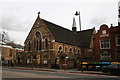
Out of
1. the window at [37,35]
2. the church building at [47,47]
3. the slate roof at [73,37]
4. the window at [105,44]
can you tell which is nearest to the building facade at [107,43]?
the window at [105,44]

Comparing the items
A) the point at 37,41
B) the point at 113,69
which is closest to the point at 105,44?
the point at 113,69

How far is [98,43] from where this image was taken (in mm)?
35781

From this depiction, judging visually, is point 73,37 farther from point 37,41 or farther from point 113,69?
point 113,69

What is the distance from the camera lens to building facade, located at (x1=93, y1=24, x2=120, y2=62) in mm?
32719

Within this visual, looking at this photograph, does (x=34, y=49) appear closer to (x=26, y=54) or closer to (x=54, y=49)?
(x=26, y=54)

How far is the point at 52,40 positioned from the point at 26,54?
1120cm

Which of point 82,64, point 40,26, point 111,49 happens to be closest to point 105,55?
point 111,49

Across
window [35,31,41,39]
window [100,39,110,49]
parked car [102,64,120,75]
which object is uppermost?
window [35,31,41,39]

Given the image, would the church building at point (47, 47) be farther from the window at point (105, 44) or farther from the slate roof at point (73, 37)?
the window at point (105, 44)

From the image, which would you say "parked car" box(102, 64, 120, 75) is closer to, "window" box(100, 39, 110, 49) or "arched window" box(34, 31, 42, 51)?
"window" box(100, 39, 110, 49)

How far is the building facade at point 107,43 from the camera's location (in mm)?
32719

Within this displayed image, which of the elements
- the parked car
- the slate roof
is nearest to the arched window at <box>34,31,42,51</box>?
the slate roof

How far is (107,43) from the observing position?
3481 cm

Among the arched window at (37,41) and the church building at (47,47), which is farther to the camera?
the arched window at (37,41)
